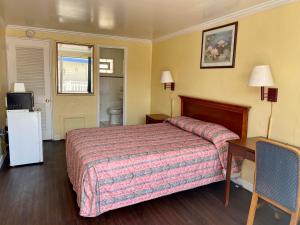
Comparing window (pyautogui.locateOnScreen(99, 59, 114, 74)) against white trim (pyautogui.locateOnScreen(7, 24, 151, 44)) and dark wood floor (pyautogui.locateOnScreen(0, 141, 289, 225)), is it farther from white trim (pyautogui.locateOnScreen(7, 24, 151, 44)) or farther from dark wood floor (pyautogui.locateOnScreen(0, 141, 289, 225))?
dark wood floor (pyautogui.locateOnScreen(0, 141, 289, 225))

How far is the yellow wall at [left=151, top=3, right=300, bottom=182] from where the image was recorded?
2336 mm

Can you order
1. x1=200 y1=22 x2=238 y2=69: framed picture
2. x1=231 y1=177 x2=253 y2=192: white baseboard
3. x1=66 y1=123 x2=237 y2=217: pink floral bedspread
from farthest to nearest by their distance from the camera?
x1=200 y1=22 x2=238 y2=69: framed picture < x1=231 y1=177 x2=253 y2=192: white baseboard < x1=66 y1=123 x2=237 y2=217: pink floral bedspread

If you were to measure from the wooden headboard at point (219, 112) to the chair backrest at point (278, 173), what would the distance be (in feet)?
2.98

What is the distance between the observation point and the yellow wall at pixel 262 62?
2.34 meters

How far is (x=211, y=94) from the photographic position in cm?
345

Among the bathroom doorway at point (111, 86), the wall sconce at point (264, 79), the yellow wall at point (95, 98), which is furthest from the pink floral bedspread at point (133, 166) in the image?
the bathroom doorway at point (111, 86)

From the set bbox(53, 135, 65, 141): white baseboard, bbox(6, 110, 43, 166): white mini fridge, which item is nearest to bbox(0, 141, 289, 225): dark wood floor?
bbox(6, 110, 43, 166): white mini fridge

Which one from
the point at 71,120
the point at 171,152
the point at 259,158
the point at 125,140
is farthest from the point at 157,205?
the point at 71,120

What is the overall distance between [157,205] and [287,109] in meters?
1.76

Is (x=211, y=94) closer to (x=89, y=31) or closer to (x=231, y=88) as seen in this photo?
(x=231, y=88)

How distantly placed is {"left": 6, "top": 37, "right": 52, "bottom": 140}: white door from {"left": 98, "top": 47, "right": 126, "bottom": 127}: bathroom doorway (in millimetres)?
1922

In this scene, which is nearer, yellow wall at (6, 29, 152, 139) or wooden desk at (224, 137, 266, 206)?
wooden desk at (224, 137, 266, 206)

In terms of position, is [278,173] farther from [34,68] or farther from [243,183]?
[34,68]

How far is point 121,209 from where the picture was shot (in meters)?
2.37
